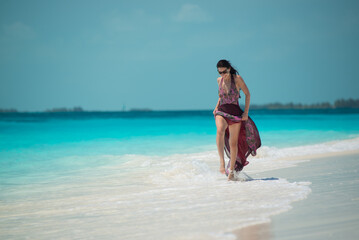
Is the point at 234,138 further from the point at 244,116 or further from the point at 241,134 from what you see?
the point at 244,116

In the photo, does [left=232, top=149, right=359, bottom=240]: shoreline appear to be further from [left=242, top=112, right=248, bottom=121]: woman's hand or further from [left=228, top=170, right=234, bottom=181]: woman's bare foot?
[left=242, top=112, right=248, bottom=121]: woman's hand

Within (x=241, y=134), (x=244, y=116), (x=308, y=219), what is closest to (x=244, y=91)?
(x=244, y=116)

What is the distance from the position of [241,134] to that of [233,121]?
1.08 ft

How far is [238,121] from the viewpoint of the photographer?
15.4ft

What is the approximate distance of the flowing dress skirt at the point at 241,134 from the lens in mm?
4691

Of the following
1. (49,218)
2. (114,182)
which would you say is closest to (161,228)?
(49,218)

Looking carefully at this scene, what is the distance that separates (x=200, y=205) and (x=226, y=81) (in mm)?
1914

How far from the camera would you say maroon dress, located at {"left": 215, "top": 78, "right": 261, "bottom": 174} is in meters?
4.69

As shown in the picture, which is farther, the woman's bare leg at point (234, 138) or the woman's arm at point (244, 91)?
the woman's bare leg at point (234, 138)

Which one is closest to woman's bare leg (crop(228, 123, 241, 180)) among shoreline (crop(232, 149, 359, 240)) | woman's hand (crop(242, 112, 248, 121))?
woman's hand (crop(242, 112, 248, 121))

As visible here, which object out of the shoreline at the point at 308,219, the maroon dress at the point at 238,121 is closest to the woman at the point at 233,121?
the maroon dress at the point at 238,121

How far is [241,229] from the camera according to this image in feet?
8.40

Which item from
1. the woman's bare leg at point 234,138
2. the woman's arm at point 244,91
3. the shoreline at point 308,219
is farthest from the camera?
the woman's bare leg at point 234,138

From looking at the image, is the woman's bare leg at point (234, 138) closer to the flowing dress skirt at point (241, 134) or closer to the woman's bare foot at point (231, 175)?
the flowing dress skirt at point (241, 134)
